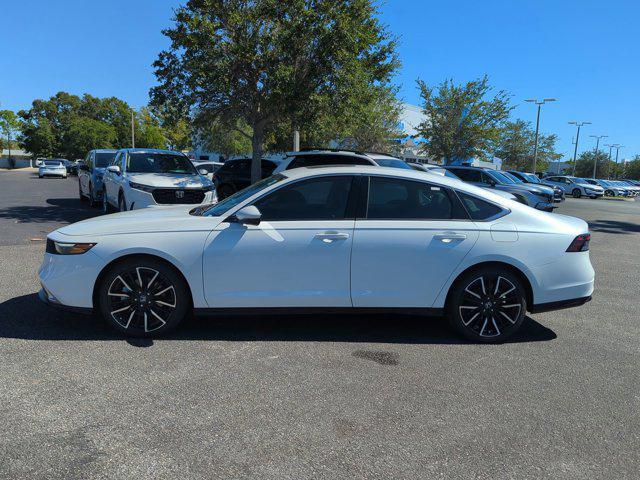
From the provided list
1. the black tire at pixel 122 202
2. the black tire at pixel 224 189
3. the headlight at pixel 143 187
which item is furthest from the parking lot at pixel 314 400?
the black tire at pixel 224 189

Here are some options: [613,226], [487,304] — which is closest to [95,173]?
[487,304]

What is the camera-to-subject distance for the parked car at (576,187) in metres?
40.2

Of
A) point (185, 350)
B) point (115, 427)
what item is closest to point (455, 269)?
point (185, 350)

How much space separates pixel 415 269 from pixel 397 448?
74.8 inches

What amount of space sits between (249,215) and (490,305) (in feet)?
7.72

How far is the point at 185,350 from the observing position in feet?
14.3

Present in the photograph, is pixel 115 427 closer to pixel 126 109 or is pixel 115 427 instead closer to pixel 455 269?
pixel 455 269

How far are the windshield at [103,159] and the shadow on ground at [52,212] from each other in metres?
1.33

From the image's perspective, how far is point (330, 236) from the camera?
450 cm

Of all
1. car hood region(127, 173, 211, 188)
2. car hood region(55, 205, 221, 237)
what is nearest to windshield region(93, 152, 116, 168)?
car hood region(127, 173, 211, 188)

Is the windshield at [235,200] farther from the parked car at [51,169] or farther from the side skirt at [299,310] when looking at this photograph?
the parked car at [51,169]

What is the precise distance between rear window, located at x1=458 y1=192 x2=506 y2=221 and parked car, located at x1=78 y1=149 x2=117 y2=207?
12108 mm

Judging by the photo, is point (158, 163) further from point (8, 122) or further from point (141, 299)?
point (8, 122)

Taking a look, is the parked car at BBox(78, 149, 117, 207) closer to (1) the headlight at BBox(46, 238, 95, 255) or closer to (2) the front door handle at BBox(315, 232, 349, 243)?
(1) the headlight at BBox(46, 238, 95, 255)
